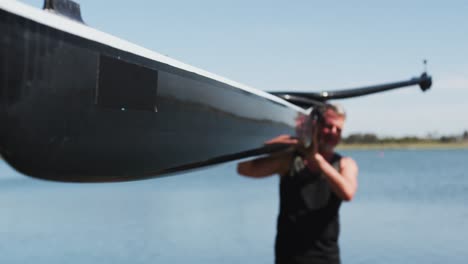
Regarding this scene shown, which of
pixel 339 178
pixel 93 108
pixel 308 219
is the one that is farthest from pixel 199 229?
pixel 93 108

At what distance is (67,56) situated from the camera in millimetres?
1664

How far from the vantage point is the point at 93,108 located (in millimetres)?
1771

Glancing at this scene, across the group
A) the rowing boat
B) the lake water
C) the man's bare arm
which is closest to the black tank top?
the man's bare arm

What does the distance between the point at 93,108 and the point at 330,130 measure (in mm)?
1329

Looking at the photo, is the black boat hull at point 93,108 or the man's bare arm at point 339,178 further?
the man's bare arm at point 339,178

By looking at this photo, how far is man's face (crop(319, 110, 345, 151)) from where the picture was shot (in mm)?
2787

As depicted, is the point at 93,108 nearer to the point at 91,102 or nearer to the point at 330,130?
the point at 91,102

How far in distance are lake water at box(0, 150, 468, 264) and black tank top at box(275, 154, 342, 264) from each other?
524cm

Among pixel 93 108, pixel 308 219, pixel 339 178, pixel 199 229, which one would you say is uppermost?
pixel 93 108

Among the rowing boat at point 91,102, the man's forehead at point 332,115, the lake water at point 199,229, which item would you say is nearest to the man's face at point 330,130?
the man's forehead at point 332,115

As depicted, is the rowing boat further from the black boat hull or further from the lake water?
the lake water

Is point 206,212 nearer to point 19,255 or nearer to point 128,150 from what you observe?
point 19,255

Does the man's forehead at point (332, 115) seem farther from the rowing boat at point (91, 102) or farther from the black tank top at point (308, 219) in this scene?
the rowing boat at point (91, 102)

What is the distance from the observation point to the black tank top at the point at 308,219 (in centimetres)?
282
